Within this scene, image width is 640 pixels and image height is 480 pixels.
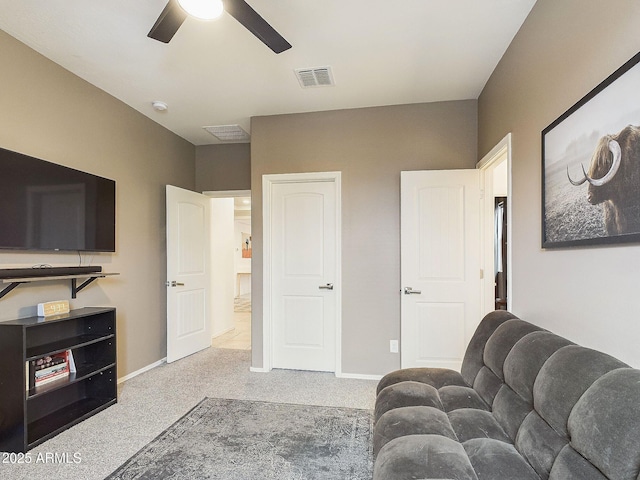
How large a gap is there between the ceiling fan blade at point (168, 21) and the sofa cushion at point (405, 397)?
87.0 inches

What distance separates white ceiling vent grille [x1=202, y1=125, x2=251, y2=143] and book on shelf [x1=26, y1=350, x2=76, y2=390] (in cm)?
267

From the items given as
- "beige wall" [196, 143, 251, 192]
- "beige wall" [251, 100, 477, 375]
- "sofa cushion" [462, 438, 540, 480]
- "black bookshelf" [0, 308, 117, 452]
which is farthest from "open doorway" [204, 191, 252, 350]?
"sofa cushion" [462, 438, 540, 480]

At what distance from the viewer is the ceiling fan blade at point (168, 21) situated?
5.32 feet

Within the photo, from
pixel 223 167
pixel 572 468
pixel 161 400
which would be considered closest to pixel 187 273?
pixel 223 167

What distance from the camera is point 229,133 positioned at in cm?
416

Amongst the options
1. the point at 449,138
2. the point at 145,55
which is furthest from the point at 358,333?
the point at 145,55

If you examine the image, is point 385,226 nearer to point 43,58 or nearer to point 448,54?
point 448,54

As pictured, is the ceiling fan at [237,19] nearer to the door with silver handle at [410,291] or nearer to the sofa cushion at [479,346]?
the sofa cushion at [479,346]

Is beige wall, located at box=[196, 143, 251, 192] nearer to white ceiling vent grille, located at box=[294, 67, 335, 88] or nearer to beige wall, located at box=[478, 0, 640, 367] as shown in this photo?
white ceiling vent grille, located at box=[294, 67, 335, 88]

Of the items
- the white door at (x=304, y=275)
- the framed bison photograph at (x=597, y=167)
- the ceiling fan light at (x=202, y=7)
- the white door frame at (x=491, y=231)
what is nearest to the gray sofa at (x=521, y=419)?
the framed bison photograph at (x=597, y=167)

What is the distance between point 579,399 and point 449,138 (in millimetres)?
2740

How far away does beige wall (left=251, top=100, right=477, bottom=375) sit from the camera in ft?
11.0

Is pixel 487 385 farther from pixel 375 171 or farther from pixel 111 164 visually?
pixel 111 164

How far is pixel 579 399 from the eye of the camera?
1110 millimetres
